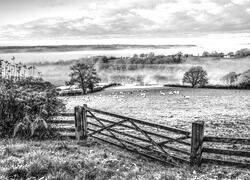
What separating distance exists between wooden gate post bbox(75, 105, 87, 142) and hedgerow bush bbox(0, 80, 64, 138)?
3.78 ft

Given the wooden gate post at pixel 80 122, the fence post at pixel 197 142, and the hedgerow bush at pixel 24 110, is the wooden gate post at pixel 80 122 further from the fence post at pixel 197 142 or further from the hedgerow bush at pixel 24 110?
the fence post at pixel 197 142

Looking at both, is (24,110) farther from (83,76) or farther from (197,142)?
(83,76)

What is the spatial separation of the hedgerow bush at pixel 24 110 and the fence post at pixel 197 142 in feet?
20.4

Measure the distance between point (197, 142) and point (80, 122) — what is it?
5533 millimetres

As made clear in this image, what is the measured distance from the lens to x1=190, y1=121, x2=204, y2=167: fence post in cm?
984

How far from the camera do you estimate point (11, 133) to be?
13.1 meters

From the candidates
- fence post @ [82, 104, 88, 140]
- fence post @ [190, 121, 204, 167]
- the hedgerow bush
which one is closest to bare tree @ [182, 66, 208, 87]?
fence post @ [82, 104, 88, 140]

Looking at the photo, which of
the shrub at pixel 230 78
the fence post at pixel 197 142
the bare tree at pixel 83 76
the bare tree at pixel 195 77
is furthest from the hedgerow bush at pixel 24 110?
the shrub at pixel 230 78

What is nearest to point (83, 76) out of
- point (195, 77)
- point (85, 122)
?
point (195, 77)

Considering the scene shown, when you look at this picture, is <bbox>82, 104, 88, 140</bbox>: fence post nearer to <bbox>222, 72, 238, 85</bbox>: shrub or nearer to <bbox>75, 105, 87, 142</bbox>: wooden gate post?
<bbox>75, 105, 87, 142</bbox>: wooden gate post

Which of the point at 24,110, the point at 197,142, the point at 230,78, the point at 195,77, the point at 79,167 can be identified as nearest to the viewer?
the point at 79,167

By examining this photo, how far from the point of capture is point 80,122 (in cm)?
1325

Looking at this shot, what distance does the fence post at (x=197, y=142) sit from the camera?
9.84m

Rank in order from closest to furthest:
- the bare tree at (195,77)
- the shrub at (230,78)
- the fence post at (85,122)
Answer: the fence post at (85,122) → the bare tree at (195,77) → the shrub at (230,78)
